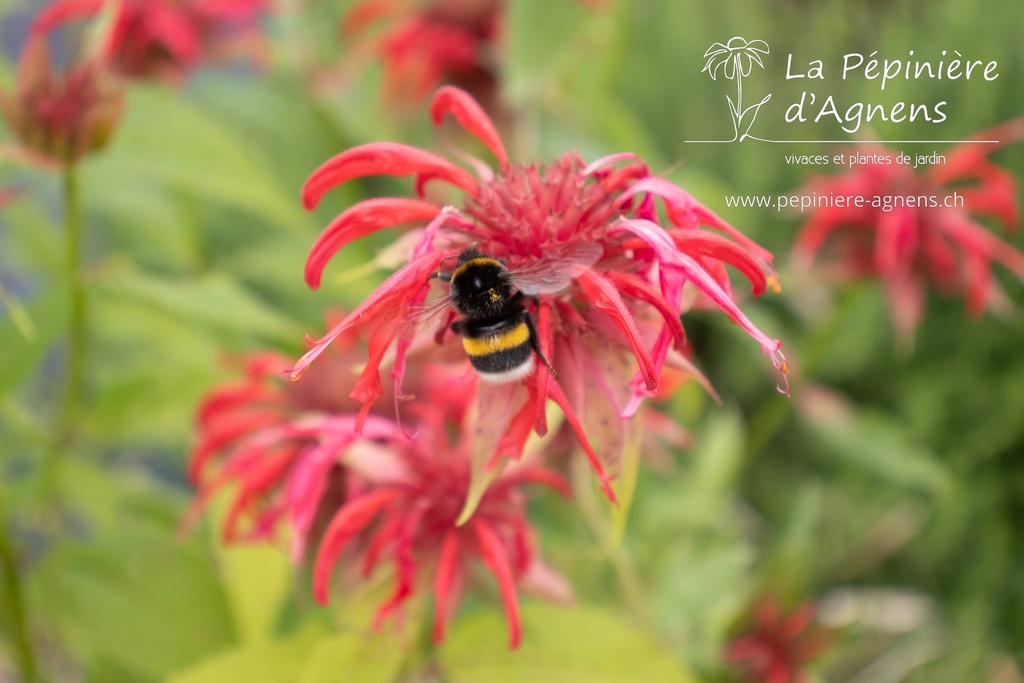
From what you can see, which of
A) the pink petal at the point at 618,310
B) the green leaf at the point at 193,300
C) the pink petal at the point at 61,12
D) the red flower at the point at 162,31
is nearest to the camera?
the pink petal at the point at 618,310

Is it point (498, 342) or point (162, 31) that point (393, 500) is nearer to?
point (498, 342)

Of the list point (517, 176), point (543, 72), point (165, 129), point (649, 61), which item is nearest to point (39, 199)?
point (165, 129)

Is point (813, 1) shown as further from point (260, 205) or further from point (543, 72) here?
point (260, 205)

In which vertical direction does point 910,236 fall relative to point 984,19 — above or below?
below

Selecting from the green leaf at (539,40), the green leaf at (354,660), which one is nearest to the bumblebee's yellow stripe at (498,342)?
the green leaf at (354,660)

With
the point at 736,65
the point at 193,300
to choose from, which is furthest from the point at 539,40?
the point at 193,300

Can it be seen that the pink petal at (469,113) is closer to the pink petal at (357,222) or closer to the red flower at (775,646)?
the pink petal at (357,222)

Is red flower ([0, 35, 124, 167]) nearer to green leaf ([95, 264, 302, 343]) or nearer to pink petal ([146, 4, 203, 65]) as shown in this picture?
green leaf ([95, 264, 302, 343])
